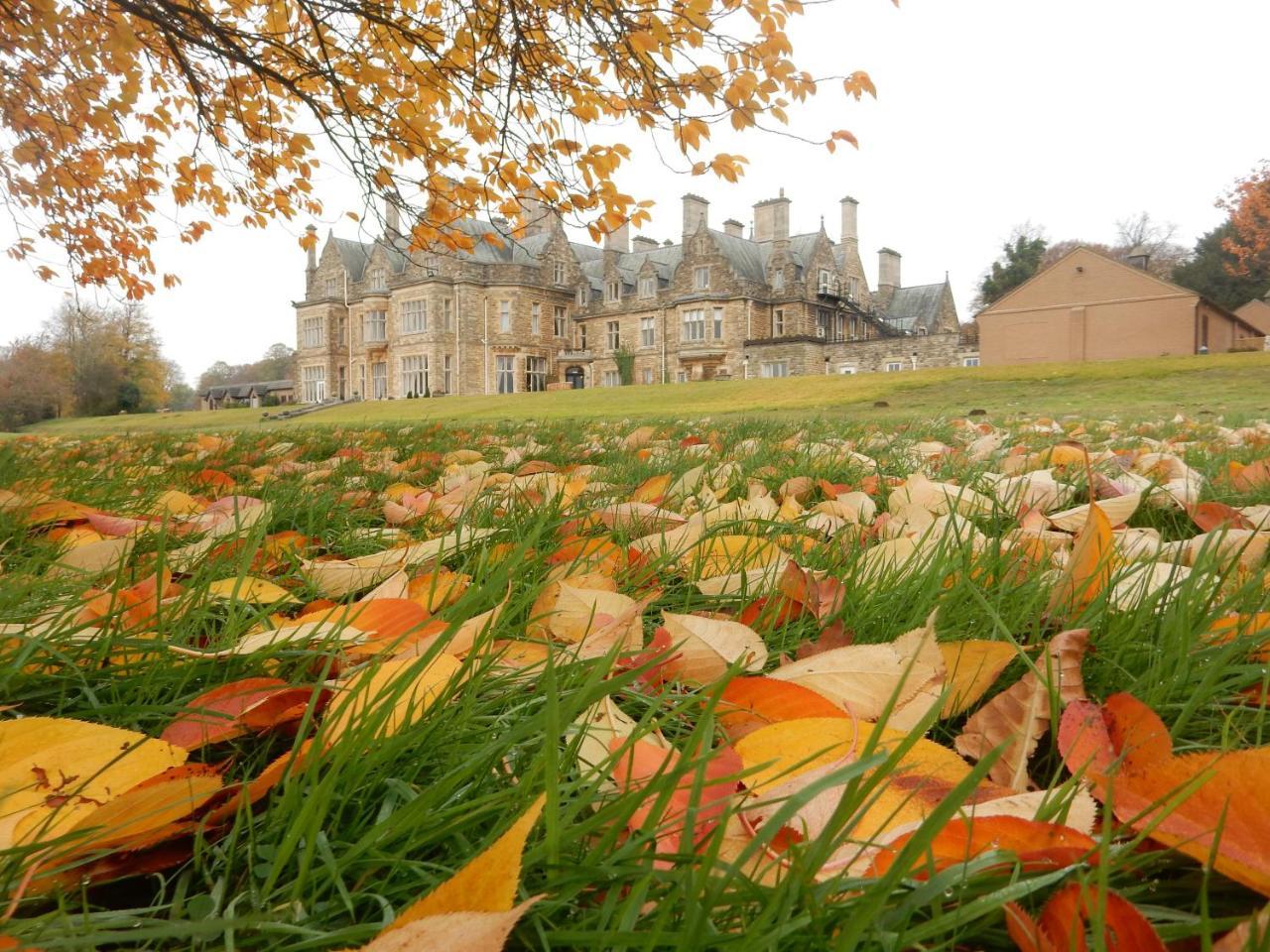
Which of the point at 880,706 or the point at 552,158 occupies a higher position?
the point at 552,158

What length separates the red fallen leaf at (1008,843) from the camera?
1.78ft

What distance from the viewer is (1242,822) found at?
1.81ft

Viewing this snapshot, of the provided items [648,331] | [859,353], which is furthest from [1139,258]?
[648,331]

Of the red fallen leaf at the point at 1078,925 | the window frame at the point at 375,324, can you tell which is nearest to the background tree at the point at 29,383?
the window frame at the point at 375,324

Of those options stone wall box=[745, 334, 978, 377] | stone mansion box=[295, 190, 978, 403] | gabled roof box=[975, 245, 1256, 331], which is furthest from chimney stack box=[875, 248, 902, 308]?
gabled roof box=[975, 245, 1256, 331]

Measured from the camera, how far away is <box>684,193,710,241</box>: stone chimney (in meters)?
41.1

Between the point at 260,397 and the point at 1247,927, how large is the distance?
202ft

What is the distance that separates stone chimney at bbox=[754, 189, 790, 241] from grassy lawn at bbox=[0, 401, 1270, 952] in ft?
135

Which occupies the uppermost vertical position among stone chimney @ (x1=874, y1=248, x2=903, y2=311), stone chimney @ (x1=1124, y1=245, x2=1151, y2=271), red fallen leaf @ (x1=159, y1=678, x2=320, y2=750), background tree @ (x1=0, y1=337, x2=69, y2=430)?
stone chimney @ (x1=874, y1=248, x2=903, y2=311)

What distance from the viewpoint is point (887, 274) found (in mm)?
48312

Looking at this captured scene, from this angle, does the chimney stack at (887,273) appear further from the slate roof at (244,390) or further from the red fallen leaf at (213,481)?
the red fallen leaf at (213,481)

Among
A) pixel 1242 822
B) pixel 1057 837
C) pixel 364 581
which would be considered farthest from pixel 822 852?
pixel 364 581

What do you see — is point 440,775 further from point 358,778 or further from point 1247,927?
point 1247,927

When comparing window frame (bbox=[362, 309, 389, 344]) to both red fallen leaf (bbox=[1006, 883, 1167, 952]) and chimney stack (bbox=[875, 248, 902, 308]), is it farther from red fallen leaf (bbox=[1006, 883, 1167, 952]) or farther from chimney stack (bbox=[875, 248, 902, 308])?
red fallen leaf (bbox=[1006, 883, 1167, 952])
